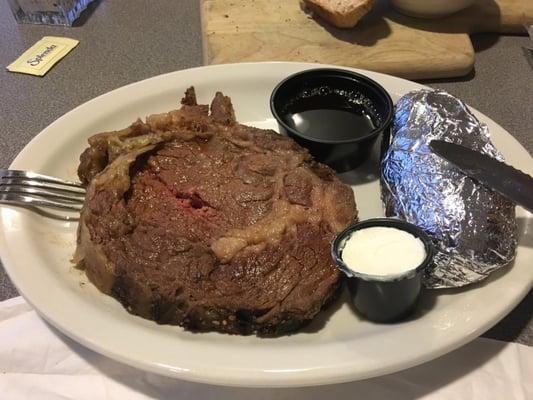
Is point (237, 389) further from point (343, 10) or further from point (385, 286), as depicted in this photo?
point (343, 10)

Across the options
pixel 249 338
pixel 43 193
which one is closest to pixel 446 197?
pixel 249 338

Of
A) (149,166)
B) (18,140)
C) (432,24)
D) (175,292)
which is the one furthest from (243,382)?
(432,24)

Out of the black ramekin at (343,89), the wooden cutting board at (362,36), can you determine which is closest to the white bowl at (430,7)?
the wooden cutting board at (362,36)

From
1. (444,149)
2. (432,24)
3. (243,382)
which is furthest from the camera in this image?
(432,24)

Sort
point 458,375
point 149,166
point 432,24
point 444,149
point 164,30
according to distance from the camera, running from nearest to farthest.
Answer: point 458,375, point 444,149, point 149,166, point 432,24, point 164,30

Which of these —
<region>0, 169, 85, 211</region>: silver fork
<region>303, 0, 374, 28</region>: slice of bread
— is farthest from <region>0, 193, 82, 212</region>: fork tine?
<region>303, 0, 374, 28</region>: slice of bread

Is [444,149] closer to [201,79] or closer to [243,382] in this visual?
[243,382]

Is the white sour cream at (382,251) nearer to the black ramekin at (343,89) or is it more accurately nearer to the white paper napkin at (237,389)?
the white paper napkin at (237,389)
